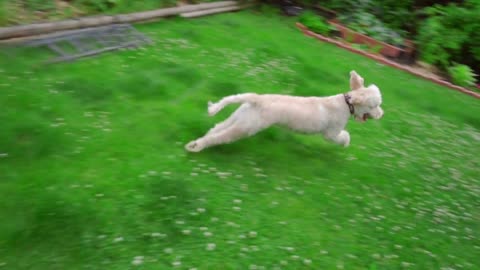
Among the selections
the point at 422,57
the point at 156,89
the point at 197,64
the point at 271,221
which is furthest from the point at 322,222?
the point at 422,57

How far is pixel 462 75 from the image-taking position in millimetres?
9023

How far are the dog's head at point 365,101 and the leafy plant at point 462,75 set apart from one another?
4.89 meters

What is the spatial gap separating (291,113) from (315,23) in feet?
18.7

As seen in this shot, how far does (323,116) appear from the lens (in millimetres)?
4895

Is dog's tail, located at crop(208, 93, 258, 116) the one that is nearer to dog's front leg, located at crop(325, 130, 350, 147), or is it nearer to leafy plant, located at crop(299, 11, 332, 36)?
dog's front leg, located at crop(325, 130, 350, 147)

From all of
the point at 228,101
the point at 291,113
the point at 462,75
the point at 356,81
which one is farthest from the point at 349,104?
the point at 462,75

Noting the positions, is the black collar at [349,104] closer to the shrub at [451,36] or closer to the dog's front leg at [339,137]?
the dog's front leg at [339,137]

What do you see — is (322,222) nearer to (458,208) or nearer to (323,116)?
(323,116)

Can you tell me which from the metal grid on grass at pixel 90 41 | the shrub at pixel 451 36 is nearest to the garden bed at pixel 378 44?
the shrub at pixel 451 36

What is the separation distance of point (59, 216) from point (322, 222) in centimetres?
224

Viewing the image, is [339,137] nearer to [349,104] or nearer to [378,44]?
[349,104]

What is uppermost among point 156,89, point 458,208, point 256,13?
point 256,13

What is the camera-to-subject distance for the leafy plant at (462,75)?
9031 millimetres

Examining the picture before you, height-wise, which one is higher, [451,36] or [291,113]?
[451,36]
